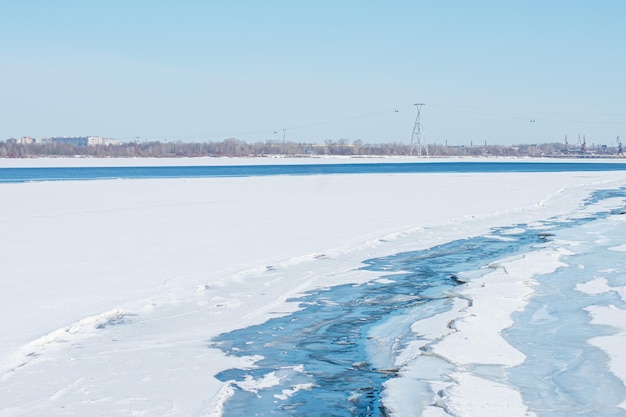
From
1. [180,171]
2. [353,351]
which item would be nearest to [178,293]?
[353,351]

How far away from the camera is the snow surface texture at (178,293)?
5.08 meters

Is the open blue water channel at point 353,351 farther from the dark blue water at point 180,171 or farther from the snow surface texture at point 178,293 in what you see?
Answer: the dark blue water at point 180,171

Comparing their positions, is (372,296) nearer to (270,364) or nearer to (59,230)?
(270,364)

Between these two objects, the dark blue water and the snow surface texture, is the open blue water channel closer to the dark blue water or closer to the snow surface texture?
the snow surface texture

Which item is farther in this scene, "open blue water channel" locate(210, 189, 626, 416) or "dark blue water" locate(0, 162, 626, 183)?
"dark blue water" locate(0, 162, 626, 183)

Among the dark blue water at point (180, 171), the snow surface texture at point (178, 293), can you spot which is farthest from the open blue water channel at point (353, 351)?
the dark blue water at point (180, 171)

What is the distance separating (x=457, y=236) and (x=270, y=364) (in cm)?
948

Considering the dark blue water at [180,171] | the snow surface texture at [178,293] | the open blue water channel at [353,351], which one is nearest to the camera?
the open blue water channel at [353,351]

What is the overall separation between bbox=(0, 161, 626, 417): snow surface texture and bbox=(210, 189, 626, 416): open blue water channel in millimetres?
161

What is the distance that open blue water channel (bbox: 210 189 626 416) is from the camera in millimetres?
4941

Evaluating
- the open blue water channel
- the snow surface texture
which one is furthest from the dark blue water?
the open blue water channel

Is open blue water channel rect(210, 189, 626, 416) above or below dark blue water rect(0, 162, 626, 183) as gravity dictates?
above

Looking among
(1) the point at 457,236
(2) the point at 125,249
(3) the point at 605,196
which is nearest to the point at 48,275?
(2) the point at 125,249

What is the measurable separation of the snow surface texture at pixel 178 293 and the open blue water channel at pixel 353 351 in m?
0.16
